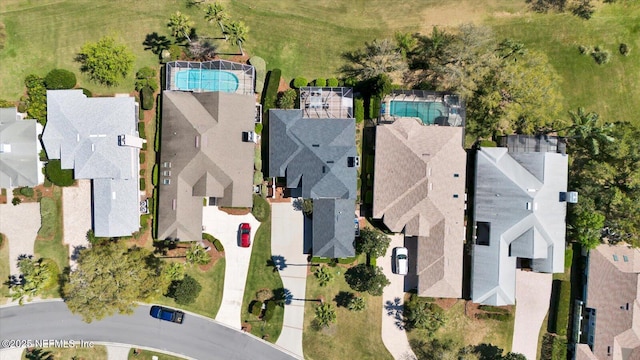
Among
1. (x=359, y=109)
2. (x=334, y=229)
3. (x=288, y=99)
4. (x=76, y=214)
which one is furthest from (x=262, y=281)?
(x=76, y=214)

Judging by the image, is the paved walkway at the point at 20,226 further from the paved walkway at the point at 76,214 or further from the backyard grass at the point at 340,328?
the backyard grass at the point at 340,328

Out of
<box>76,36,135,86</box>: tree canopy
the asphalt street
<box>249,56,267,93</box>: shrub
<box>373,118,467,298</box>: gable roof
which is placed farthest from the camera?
the asphalt street

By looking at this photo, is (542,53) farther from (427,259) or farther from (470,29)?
(427,259)

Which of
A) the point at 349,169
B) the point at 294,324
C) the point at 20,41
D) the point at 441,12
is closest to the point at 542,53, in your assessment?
the point at 441,12

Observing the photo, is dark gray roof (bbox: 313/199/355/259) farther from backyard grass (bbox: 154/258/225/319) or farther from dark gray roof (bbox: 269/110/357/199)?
backyard grass (bbox: 154/258/225/319)

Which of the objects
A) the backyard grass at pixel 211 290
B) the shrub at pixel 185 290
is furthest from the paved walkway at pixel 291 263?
the shrub at pixel 185 290

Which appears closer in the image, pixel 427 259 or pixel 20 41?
pixel 427 259

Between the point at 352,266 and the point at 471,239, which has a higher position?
the point at 471,239

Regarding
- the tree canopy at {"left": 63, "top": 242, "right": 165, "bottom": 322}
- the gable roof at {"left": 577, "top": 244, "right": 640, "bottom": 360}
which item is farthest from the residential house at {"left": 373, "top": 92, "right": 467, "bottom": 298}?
the tree canopy at {"left": 63, "top": 242, "right": 165, "bottom": 322}
